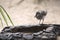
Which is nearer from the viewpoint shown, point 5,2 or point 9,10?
point 9,10

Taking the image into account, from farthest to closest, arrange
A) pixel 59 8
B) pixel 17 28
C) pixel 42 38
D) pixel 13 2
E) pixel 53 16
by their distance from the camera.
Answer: pixel 13 2
pixel 59 8
pixel 53 16
pixel 17 28
pixel 42 38

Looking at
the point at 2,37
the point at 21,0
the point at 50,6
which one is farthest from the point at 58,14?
the point at 2,37

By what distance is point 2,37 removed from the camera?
3.06 m

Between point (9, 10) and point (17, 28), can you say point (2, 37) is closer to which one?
point (17, 28)

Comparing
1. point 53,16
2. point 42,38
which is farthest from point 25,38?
point 53,16

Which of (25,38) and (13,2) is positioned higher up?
(13,2)

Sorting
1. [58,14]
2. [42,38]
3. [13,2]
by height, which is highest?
[13,2]

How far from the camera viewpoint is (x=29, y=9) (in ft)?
16.6

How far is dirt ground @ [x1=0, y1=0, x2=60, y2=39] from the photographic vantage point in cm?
451

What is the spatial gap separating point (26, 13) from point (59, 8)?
830 mm

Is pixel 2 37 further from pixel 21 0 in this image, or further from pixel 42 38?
pixel 21 0

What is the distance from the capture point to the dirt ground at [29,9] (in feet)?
14.8

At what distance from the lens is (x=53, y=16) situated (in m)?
4.61

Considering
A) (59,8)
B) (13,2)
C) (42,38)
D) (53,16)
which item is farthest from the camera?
(13,2)
